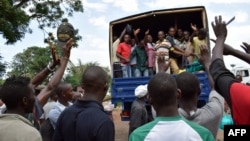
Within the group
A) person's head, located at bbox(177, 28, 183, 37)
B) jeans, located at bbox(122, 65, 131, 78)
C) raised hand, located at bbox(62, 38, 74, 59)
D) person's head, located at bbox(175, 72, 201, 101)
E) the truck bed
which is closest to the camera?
person's head, located at bbox(175, 72, 201, 101)

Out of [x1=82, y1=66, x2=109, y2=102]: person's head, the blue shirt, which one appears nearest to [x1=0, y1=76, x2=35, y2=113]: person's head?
the blue shirt

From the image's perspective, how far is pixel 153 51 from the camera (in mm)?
8102

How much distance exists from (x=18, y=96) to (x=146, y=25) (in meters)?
7.22

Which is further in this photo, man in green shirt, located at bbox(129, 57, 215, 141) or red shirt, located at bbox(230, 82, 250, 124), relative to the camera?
man in green shirt, located at bbox(129, 57, 215, 141)

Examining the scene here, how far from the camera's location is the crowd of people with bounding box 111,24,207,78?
7727 millimetres

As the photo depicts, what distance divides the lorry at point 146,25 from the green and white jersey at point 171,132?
16.1 ft

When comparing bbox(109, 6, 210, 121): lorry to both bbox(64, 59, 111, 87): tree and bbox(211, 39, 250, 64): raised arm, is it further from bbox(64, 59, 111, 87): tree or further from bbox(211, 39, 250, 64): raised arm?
bbox(64, 59, 111, 87): tree

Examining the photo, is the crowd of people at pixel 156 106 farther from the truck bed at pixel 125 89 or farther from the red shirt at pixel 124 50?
the red shirt at pixel 124 50

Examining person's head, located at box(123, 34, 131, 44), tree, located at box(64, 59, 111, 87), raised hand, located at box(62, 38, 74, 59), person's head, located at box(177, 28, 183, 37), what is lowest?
tree, located at box(64, 59, 111, 87)

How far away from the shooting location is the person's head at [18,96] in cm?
234

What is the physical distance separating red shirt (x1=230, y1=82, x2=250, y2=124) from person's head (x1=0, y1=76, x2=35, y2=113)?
1.30m

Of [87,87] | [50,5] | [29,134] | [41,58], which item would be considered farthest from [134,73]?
[41,58]

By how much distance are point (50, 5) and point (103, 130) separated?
1400 cm

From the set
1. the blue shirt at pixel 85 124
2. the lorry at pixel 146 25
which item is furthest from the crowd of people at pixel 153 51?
the blue shirt at pixel 85 124
